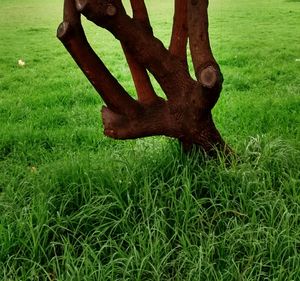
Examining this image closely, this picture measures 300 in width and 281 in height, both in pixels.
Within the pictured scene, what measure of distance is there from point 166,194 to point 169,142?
2.41 ft

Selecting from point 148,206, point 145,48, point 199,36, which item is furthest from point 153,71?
point 148,206

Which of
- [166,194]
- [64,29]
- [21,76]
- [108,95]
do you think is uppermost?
[64,29]

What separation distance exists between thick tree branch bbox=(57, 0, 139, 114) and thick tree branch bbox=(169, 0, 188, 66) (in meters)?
0.47

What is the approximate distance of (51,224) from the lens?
3.10m

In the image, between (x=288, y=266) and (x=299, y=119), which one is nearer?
(x=288, y=266)

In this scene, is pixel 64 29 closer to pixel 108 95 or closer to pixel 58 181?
pixel 108 95

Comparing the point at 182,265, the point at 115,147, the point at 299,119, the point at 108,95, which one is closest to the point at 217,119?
the point at 299,119

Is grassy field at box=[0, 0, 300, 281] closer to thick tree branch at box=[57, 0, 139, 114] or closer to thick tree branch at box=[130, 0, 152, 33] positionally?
thick tree branch at box=[57, 0, 139, 114]

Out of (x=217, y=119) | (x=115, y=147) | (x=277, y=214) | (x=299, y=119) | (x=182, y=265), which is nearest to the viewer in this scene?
(x=182, y=265)

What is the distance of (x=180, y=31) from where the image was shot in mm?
3711

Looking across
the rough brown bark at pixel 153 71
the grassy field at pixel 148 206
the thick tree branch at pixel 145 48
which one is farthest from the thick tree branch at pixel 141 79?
the grassy field at pixel 148 206

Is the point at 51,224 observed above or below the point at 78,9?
below

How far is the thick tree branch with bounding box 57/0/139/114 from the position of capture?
11.1 feet

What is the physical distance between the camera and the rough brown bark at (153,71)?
10.8 feet
